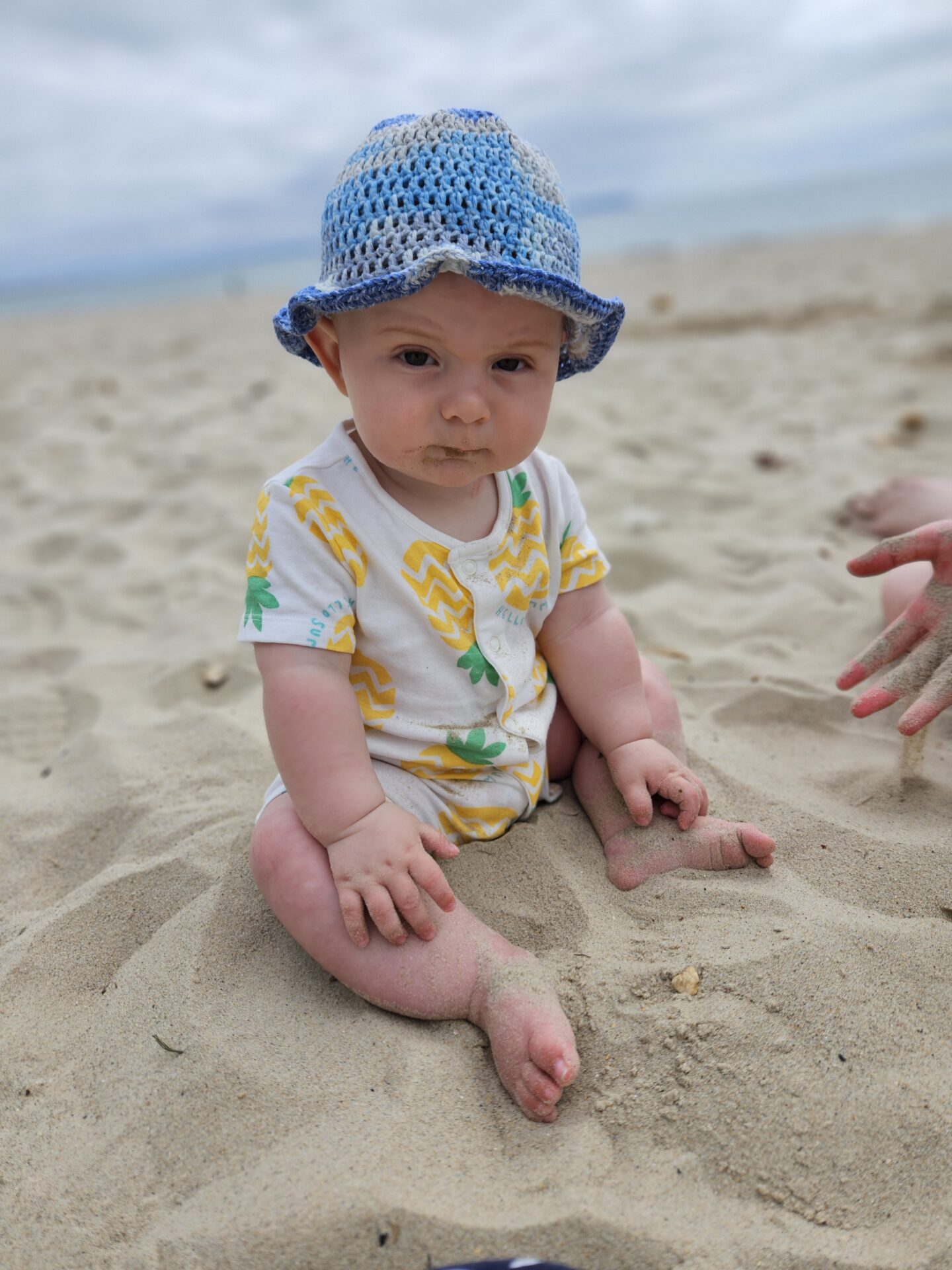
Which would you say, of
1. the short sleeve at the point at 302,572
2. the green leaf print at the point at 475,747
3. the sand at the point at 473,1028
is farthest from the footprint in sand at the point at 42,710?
the green leaf print at the point at 475,747

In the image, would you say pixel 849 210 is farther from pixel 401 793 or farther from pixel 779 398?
pixel 401 793

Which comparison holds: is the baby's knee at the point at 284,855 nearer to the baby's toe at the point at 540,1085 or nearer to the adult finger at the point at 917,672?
the baby's toe at the point at 540,1085

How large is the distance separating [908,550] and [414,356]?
3.68ft

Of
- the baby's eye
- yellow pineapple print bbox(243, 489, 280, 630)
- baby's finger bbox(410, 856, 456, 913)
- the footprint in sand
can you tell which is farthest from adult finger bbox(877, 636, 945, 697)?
the footprint in sand

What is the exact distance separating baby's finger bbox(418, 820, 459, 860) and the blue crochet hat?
825mm

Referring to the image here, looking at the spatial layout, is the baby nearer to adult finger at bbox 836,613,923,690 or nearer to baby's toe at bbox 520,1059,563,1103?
baby's toe at bbox 520,1059,563,1103

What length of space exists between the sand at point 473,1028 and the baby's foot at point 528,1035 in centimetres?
3

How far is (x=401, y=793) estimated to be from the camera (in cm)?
178

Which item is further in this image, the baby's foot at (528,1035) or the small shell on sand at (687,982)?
the small shell on sand at (687,982)

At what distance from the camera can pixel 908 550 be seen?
6.74 ft

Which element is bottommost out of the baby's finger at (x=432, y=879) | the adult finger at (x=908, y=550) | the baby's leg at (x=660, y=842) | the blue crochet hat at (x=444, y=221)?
the baby's leg at (x=660, y=842)

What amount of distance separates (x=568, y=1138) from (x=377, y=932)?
415 mm

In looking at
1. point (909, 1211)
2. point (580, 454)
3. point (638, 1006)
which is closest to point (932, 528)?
point (638, 1006)

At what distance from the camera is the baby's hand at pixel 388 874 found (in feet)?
5.02
